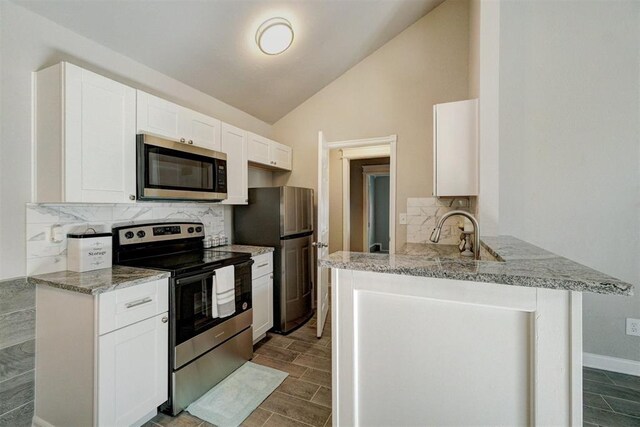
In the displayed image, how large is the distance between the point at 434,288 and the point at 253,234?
231 cm

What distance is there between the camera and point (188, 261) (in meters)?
2.08

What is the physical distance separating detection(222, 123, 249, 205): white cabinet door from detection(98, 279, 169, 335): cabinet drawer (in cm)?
111

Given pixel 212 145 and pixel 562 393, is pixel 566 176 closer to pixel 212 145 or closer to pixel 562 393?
pixel 562 393

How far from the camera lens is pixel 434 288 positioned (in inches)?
39.6

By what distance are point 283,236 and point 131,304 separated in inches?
59.1

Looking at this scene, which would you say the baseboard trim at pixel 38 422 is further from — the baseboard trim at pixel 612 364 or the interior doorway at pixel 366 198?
the baseboard trim at pixel 612 364

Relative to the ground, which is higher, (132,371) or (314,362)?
(132,371)

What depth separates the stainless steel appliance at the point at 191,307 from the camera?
1812 mm

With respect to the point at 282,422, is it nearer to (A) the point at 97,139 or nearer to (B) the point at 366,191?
(A) the point at 97,139

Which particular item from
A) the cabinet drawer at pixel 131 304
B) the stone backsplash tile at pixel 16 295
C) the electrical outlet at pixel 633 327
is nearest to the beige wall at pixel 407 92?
the electrical outlet at pixel 633 327

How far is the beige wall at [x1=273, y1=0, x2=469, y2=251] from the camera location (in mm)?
2859

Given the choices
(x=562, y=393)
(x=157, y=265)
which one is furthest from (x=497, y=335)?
(x=157, y=265)

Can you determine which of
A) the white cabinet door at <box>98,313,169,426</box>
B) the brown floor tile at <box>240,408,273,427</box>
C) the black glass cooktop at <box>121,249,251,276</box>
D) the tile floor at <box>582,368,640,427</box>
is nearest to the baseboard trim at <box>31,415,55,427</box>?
the white cabinet door at <box>98,313,169,426</box>

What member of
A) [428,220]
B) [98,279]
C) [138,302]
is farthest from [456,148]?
[98,279]
